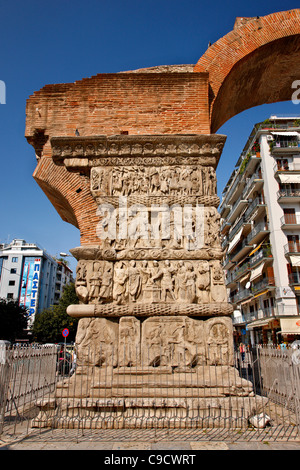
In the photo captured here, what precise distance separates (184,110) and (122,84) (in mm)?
1221

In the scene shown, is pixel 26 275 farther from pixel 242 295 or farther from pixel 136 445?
pixel 136 445

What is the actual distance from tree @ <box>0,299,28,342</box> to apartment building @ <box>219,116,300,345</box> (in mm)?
19765

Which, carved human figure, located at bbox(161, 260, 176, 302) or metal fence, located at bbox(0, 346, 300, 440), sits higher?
carved human figure, located at bbox(161, 260, 176, 302)

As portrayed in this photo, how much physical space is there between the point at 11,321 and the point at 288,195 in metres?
24.1

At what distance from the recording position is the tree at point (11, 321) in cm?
2701

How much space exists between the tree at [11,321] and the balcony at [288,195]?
2336cm

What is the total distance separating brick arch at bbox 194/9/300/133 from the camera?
6133mm

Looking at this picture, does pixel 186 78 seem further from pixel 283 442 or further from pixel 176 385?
pixel 283 442

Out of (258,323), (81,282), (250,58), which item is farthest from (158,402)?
(258,323)

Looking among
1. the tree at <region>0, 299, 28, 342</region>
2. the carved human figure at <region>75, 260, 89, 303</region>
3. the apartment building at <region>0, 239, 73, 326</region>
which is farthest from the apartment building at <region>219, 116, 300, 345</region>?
the apartment building at <region>0, 239, 73, 326</region>

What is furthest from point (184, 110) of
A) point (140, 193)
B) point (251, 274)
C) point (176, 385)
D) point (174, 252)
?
point (251, 274)

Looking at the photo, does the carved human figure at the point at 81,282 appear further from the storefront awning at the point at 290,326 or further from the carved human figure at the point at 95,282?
the storefront awning at the point at 290,326

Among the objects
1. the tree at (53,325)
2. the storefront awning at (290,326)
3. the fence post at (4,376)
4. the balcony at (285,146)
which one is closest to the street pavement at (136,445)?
Answer: the fence post at (4,376)

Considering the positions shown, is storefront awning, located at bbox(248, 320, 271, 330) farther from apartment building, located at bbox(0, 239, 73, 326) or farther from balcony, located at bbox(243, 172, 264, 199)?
apartment building, located at bbox(0, 239, 73, 326)
